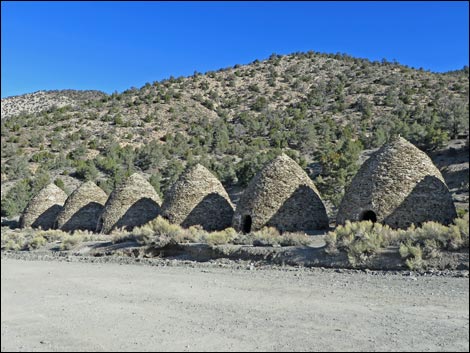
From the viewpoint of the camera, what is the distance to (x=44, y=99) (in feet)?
225

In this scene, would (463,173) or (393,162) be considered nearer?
(393,162)

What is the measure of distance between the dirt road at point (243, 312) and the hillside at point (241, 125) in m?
17.8

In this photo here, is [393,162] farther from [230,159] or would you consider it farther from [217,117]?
[217,117]

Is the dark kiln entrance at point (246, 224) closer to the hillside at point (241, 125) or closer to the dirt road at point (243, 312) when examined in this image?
the dirt road at point (243, 312)

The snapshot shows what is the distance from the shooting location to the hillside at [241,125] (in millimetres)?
36094

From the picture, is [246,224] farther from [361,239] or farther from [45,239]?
[45,239]

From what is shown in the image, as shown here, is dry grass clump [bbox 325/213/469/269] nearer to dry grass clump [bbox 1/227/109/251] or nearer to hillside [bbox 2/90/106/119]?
dry grass clump [bbox 1/227/109/251]

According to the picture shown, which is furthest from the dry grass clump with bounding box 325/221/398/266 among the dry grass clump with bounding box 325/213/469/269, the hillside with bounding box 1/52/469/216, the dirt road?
the hillside with bounding box 1/52/469/216

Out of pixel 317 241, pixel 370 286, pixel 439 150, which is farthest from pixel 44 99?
pixel 370 286

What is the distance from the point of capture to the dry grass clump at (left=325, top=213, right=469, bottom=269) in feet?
33.9

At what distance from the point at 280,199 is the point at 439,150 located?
2192cm

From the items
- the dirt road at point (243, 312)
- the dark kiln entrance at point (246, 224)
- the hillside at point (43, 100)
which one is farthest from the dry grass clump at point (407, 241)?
the hillside at point (43, 100)

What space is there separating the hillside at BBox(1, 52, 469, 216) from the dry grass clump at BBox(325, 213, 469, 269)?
15115 mm

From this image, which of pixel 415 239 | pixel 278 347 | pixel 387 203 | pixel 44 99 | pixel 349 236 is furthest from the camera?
pixel 44 99
